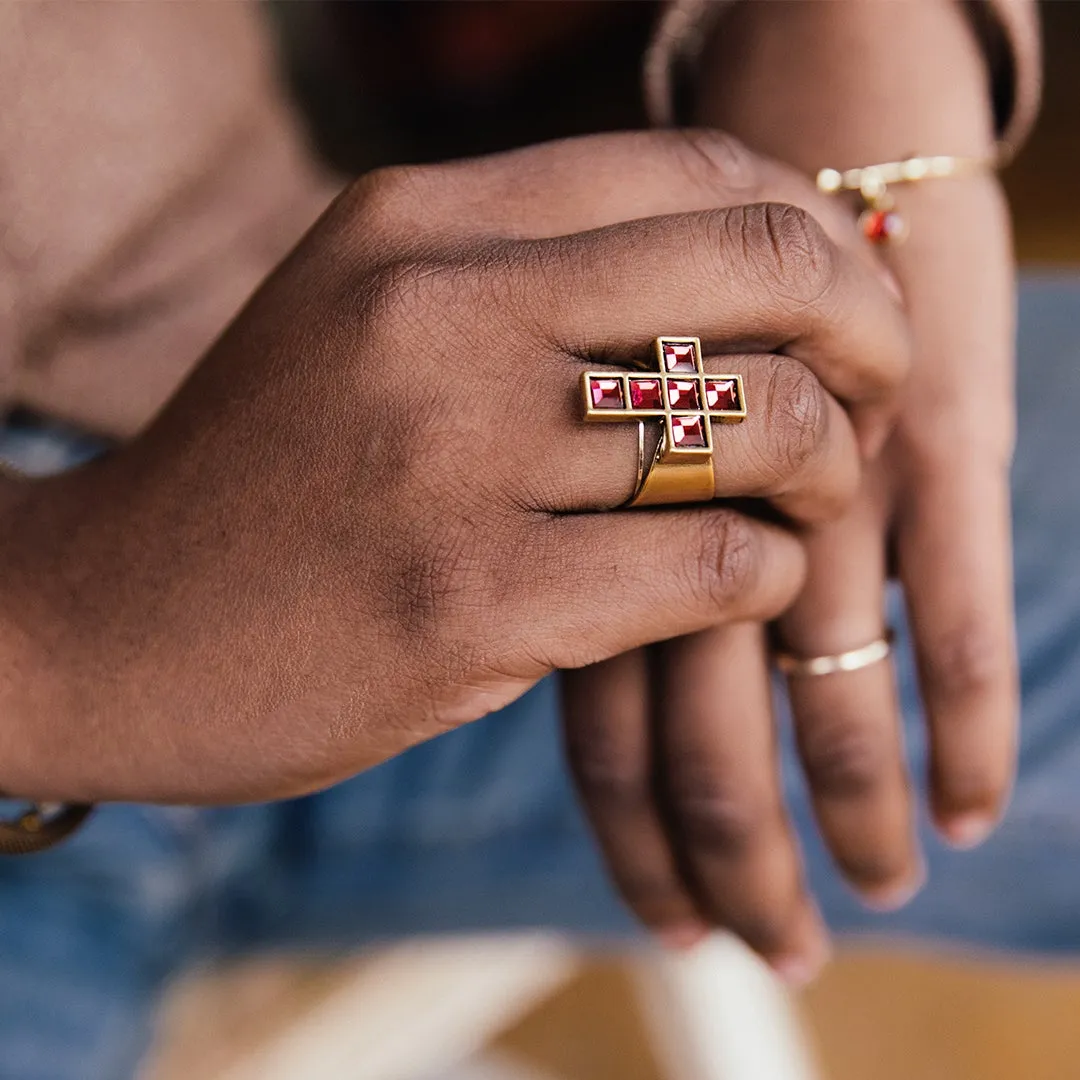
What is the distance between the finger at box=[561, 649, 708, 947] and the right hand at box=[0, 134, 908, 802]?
15 centimetres

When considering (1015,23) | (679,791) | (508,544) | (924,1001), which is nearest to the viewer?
(508,544)

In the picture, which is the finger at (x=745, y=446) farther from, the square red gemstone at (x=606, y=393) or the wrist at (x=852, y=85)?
the wrist at (x=852, y=85)

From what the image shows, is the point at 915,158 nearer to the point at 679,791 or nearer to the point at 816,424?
the point at 816,424

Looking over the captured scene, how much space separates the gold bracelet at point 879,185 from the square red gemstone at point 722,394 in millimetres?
293

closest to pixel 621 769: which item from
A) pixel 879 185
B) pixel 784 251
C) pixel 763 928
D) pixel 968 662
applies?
pixel 763 928

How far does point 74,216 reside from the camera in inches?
31.4

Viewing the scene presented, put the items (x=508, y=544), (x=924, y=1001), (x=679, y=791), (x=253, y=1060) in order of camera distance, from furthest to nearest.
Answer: (x=924, y=1001)
(x=253, y=1060)
(x=679, y=791)
(x=508, y=544)

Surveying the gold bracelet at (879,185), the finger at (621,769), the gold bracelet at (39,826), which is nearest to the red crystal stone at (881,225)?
the gold bracelet at (879,185)

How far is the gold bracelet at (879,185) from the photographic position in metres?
0.85

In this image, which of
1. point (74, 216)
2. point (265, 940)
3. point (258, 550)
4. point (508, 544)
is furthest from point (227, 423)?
point (265, 940)

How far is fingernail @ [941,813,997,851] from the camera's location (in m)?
0.85

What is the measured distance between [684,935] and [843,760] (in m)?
0.20

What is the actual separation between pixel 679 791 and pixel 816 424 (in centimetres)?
29

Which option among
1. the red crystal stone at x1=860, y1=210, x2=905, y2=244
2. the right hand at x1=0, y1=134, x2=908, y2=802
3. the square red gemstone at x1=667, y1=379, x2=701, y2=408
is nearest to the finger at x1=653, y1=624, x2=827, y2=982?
the right hand at x1=0, y1=134, x2=908, y2=802
